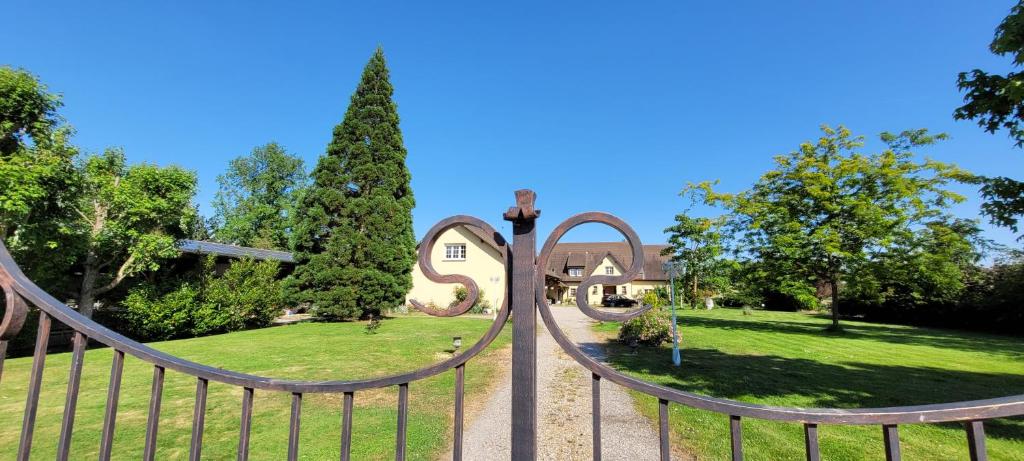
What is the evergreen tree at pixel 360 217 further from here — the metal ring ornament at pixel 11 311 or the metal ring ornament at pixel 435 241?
the metal ring ornament at pixel 435 241

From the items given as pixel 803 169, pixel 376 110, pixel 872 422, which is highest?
pixel 376 110

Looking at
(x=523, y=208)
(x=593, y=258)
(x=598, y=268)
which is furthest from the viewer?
(x=598, y=268)

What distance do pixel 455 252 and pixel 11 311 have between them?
27.1 metres

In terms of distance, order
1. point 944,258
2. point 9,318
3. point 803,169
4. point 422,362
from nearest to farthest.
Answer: point 9,318
point 422,362
point 944,258
point 803,169

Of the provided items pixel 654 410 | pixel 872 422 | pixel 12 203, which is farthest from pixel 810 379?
pixel 12 203

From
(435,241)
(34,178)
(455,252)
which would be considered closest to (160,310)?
(34,178)

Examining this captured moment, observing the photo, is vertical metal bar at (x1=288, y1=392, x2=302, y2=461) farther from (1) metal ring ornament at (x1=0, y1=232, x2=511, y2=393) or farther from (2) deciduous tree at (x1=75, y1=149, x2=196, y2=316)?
(2) deciduous tree at (x1=75, y1=149, x2=196, y2=316)

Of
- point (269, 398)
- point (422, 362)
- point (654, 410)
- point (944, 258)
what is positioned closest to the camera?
point (654, 410)

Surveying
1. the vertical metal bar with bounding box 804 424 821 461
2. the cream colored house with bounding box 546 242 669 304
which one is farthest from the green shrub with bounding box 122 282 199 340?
the cream colored house with bounding box 546 242 669 304

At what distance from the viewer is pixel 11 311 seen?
1343 millimetres

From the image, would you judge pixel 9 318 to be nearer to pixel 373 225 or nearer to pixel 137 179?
pixel 137 179

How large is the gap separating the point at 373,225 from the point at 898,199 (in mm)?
22057

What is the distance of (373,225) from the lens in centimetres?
2025

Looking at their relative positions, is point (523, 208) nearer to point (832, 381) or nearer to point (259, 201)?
point (832, 381)
